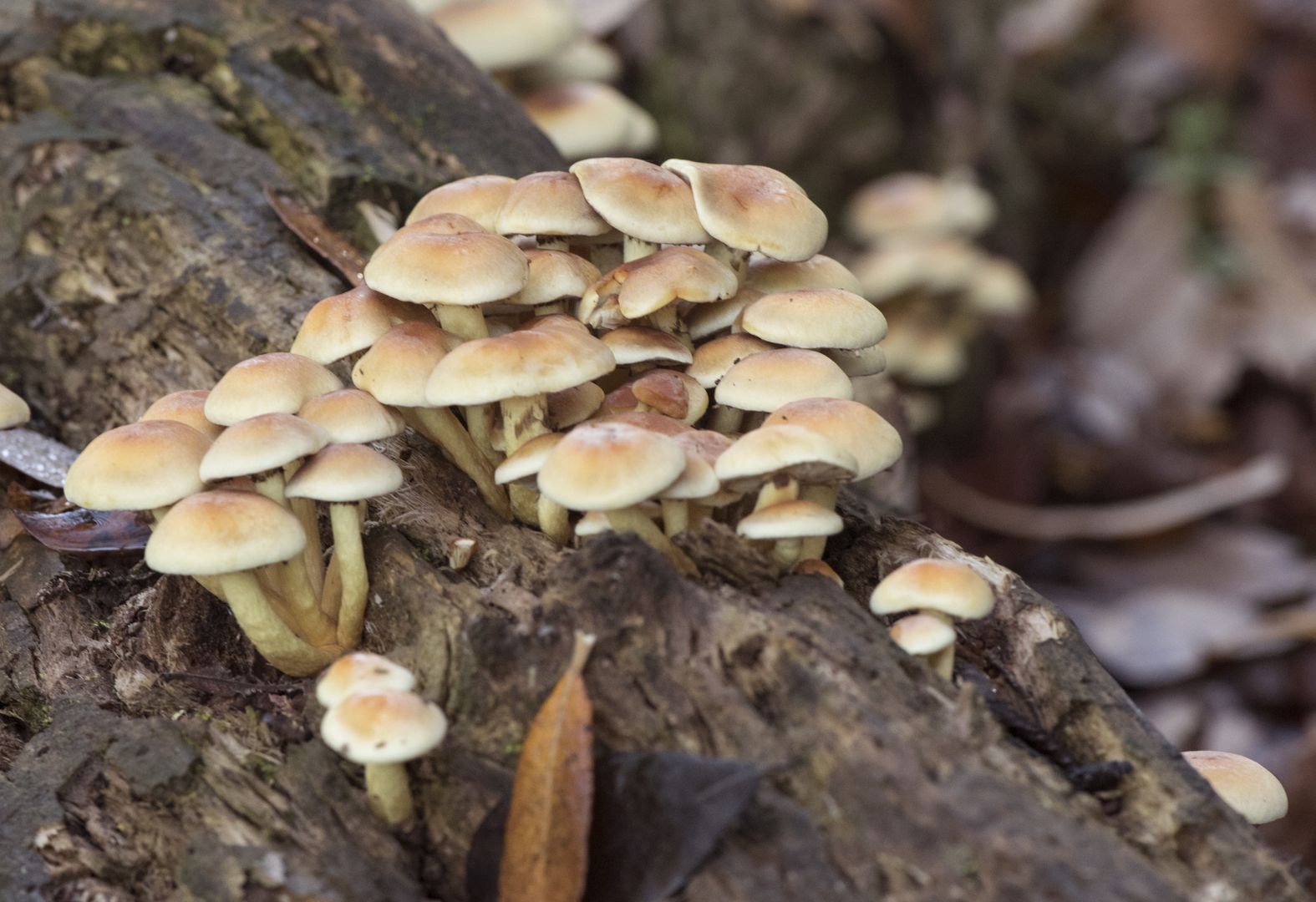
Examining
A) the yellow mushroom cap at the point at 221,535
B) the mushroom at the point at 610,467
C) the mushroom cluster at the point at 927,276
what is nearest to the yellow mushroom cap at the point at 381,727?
the yellow mushroom cap at the point at 221,535

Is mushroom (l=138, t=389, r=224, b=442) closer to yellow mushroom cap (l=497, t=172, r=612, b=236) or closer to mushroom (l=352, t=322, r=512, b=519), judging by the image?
mushroom (l=352, t=322, r=512, b=519)

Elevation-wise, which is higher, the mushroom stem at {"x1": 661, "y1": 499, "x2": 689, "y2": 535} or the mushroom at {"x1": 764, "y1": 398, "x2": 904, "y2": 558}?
the mushroom at {"x1": 764, "y1": 398, "x2": 904, "y2": 558}

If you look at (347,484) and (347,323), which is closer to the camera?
(347,484)

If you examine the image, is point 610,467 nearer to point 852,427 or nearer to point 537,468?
point 537,468

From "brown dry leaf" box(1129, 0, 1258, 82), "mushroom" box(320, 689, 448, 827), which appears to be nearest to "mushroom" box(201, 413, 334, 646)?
"mushroom" box(320, 689, 448, 827)

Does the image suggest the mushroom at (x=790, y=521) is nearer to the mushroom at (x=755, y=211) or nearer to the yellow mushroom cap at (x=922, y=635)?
the yellow mushroom cap at (x=922, y=635)

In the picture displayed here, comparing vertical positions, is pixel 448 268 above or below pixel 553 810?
above

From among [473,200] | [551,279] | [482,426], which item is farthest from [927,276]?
[482,426]
